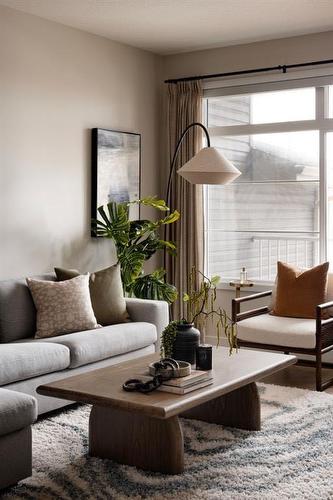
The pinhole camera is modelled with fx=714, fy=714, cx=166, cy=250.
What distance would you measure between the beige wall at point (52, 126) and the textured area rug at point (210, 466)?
5.41 feet

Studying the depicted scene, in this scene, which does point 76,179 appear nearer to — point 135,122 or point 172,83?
point 135,122

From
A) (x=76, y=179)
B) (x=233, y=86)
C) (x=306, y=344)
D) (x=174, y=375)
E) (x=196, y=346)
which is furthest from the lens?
(x=233, y=86)

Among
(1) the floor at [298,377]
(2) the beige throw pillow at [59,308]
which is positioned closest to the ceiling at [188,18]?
(2) the beige throw pillow at [59,308]

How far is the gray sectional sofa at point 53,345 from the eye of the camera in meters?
4.25

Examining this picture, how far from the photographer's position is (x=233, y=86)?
6555mm

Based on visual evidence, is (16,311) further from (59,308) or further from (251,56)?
(251,56)

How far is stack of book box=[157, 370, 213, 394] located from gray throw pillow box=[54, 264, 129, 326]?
184cm

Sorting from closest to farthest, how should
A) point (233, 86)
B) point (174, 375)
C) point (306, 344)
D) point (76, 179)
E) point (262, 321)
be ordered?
1. point (174, 375)
2. point (306, 344)
3. point (262, 321)
4. point (76, 179)
5. point (233, 86)

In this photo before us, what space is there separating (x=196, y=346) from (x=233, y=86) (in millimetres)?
3344

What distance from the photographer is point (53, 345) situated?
454 centimetres

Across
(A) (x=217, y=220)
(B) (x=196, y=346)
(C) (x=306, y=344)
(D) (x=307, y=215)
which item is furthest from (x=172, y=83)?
(B) (x=196, y=346)

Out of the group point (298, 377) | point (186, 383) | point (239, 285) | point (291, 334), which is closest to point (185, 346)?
point (186, 383)

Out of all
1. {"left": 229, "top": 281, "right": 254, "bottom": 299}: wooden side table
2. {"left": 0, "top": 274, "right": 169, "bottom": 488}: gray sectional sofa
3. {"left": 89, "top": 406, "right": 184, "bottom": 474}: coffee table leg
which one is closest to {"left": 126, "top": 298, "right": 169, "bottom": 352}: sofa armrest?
{"left": 0, "top": 274, "right": 169, "bottom": 488}: gray sectional sofa

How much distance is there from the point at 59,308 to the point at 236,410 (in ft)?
4.89
